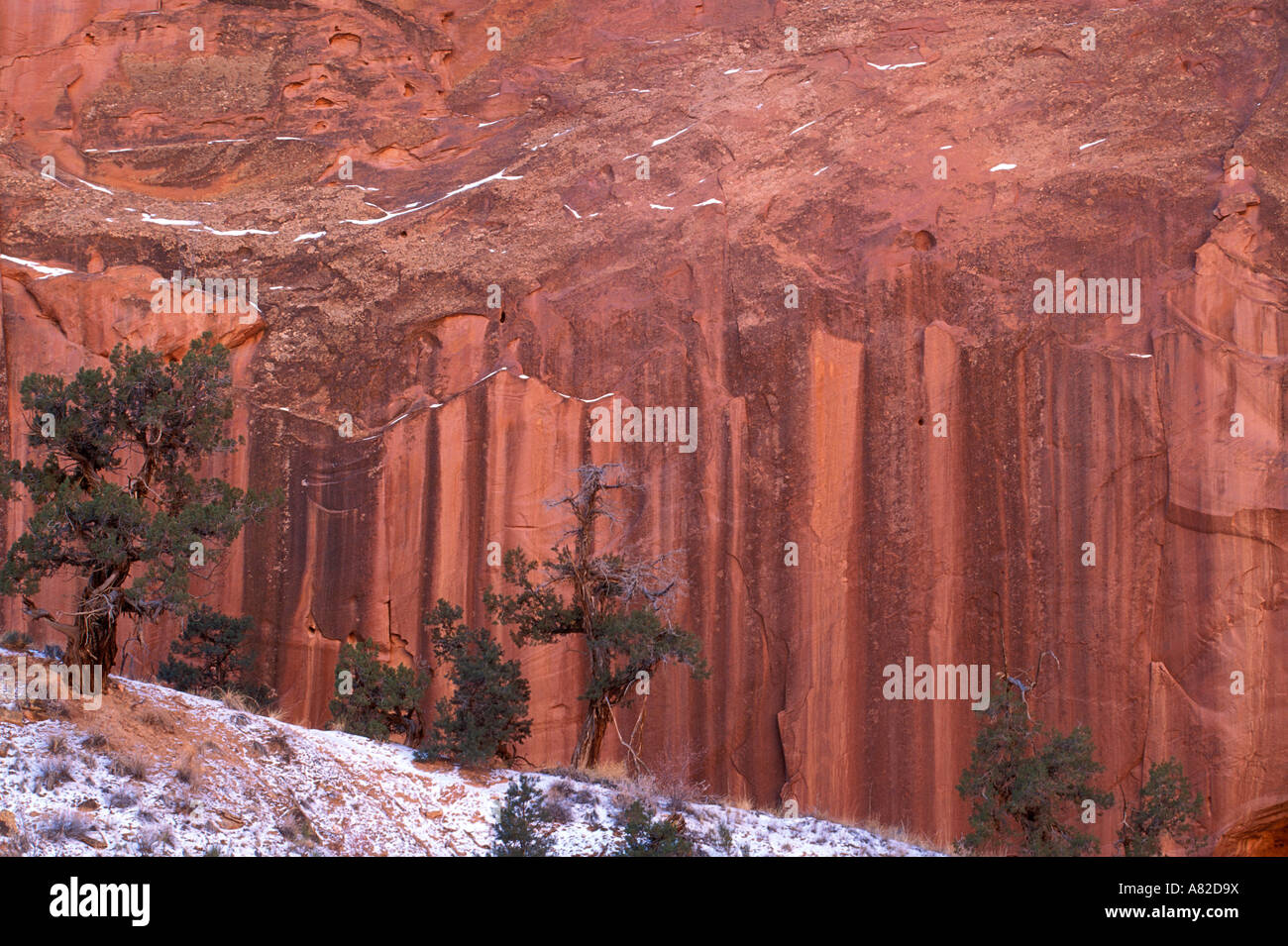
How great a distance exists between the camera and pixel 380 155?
25.4 metres

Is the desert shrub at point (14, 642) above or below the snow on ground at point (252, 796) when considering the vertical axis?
above

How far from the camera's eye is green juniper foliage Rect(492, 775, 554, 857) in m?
12.1

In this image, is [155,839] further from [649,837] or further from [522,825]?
[649,837]

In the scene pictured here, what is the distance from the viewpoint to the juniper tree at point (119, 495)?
13.5m

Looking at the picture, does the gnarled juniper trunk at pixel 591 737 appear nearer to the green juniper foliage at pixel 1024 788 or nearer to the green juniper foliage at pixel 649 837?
the green juniper foliage at pixel 649 837

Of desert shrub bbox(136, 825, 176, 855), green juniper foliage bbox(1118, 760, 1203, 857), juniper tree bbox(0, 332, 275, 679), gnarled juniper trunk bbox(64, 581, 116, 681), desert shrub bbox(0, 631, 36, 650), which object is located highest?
juniper tree bbox(0, 332, 275, 679)

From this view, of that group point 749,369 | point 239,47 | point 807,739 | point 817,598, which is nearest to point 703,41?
point 749,369

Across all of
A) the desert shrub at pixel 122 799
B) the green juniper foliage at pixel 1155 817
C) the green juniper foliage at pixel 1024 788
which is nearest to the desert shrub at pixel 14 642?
the desert shrub at pixel 122 799

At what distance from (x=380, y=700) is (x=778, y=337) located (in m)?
9.04

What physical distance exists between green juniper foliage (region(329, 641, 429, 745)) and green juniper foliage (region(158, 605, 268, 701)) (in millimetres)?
1910

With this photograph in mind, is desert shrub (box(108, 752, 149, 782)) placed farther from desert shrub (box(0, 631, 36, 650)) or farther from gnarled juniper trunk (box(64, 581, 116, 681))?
desert shrub (box(0, 631, 36, 650))

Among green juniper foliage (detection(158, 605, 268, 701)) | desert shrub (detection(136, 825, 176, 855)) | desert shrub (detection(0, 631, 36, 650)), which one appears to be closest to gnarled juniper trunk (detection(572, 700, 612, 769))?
green juniper foliage (detection(158, 605, 268, 701))

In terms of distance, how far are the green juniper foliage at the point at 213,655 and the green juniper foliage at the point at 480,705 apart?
3.82 m

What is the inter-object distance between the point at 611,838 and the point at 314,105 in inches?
690
